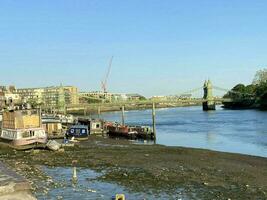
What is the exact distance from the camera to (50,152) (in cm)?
5269

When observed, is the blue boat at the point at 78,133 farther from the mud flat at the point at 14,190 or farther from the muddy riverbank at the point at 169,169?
the mud flat at the point at 14,190

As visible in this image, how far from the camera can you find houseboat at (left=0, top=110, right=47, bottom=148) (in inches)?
2360

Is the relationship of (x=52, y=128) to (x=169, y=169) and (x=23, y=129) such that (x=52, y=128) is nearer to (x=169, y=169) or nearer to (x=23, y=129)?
(x=23, y=129)

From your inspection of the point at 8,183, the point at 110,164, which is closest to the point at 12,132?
the point at 110,164

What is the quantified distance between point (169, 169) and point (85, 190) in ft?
35.4

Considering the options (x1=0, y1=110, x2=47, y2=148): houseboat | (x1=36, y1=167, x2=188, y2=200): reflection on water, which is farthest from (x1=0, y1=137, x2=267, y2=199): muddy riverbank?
(x1=0, y1=110, x2=47, y2=148): houseboat

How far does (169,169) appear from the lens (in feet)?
126

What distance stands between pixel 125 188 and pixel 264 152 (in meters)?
31.1

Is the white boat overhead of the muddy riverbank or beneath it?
overhead

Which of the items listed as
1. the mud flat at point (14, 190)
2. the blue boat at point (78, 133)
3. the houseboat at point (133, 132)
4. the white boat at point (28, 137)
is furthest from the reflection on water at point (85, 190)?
the houseboat at point (133, 132)

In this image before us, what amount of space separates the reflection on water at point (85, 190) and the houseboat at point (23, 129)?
24.8 meters

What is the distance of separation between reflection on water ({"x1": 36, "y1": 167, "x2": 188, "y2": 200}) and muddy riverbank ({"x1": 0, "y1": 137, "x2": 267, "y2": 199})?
2.70 ft

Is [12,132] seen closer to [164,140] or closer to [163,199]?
[164,140]

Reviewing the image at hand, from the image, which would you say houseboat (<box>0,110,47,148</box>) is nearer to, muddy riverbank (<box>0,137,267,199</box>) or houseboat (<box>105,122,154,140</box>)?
muddy riverbank (<box>0,137,267,199</box>)
